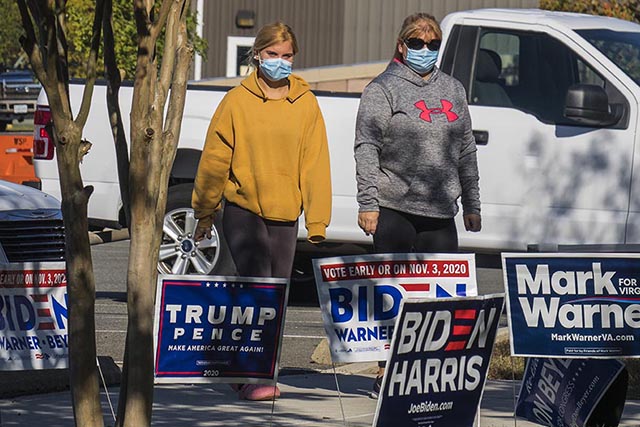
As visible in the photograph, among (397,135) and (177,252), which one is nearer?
(397,135)

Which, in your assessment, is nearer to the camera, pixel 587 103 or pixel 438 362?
pixel 438 362

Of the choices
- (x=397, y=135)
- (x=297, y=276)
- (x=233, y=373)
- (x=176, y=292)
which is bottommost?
(x=297, y=276)

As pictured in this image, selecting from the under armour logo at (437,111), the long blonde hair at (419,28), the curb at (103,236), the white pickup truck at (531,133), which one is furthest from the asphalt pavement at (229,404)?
the curb at (103,236)

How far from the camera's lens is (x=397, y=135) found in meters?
7.59

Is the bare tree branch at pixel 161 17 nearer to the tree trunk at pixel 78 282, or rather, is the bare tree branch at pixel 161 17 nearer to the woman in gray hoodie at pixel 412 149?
the tree trunk at pixel 78 282

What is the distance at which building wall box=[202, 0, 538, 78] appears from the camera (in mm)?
28484

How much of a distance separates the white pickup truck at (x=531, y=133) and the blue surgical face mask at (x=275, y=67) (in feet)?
11.0

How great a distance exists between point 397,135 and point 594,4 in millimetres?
14176

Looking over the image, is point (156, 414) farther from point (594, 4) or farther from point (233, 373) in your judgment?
point (594, 4)

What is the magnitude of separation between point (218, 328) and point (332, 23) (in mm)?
23286

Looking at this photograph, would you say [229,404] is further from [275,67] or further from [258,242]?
[275,67]

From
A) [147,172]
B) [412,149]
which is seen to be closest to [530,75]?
[412,149]

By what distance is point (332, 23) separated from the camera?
28906 millimetres

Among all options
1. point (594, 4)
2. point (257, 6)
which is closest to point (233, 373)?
point (594, 4)
